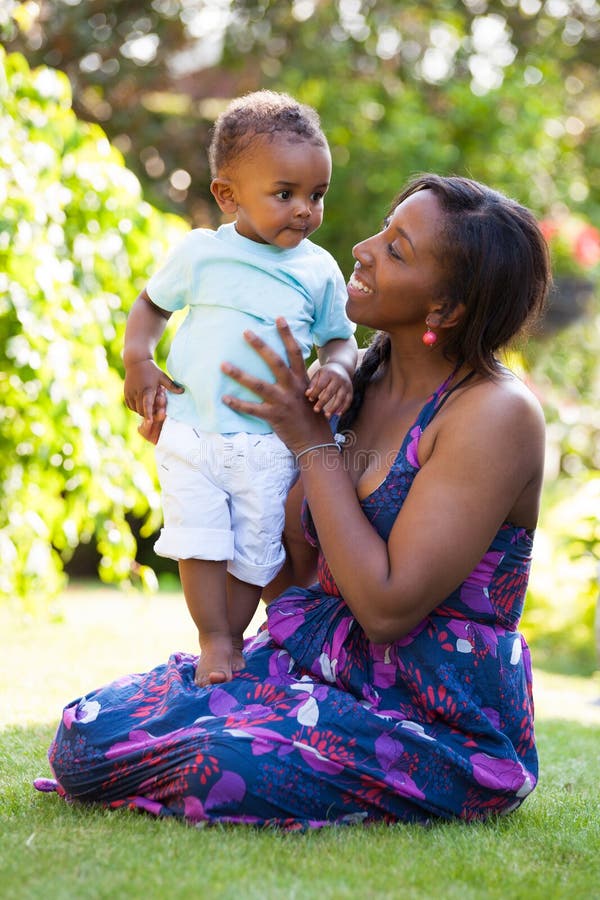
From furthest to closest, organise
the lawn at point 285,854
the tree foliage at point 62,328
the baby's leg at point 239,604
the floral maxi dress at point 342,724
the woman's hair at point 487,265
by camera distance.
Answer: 1. the tree foliage at point 62,328
2. the baby's leg at point 239,604
3. the woman's hair at point 487,265
4. the floral maxi dress at point 342,724
5. the lawn at point 285,854

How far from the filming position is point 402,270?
250 cm

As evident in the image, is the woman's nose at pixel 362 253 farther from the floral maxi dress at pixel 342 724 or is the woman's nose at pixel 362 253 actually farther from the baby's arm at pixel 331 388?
the floral maxi dress at pixel 342 724

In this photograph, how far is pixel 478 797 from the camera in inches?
98.3

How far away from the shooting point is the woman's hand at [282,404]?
100 inches

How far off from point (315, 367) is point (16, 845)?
4.29ft

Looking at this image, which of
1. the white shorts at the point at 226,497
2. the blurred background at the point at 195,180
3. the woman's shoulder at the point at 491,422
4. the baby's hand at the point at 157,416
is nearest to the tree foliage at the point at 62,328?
the blurred background at the point at 195,180

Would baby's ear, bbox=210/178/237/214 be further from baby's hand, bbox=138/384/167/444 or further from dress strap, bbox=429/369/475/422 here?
dress strap, bbox=429/369/475/422

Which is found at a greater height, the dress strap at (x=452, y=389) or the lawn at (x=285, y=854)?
the dress strap at (x=452, y=389)

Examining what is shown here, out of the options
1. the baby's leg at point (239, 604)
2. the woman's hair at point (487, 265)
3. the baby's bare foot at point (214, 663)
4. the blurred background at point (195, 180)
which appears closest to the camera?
the woman's hair at point (487, 265)

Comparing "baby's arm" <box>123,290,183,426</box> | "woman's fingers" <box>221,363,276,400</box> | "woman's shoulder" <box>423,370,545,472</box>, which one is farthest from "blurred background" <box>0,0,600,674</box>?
"woman's shoulder" <box>423,370,545,472</box>

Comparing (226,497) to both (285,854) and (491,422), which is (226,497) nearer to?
→ (491,422)

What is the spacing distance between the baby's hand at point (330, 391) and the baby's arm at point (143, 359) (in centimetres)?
36

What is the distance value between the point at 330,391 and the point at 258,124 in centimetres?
62

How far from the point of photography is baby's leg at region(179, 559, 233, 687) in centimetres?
261
